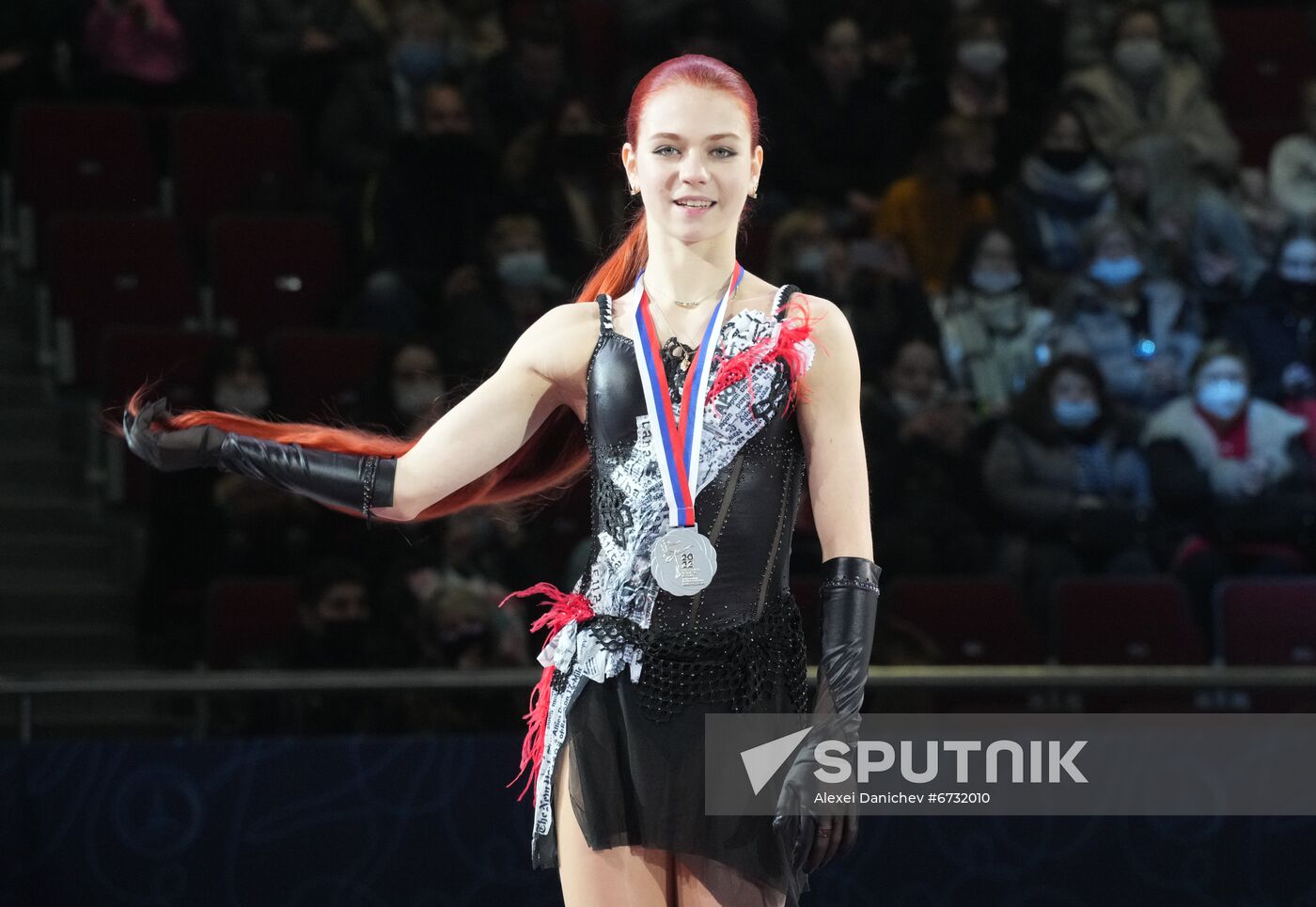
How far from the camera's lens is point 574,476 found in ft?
10.2

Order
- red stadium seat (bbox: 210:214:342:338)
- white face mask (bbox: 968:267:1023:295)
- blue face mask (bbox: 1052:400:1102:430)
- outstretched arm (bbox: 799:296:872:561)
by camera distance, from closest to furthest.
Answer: outstretched arm (bbox: 799:296:872:561) → blue face mask (bbox: 1052:400:1102:430) → red stadium seat (bbox: 210:214:342:338) → white face mask (bbox: 968:267:1023:295)

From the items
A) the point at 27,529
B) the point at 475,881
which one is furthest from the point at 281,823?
the point at 27,529

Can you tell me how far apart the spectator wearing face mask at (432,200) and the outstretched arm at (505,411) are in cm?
432

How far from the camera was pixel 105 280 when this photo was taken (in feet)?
22.8

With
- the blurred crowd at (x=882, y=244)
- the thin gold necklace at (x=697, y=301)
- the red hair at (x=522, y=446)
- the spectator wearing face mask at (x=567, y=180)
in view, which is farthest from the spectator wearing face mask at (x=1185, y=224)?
the thin gold necklace at (x=697, y=301)

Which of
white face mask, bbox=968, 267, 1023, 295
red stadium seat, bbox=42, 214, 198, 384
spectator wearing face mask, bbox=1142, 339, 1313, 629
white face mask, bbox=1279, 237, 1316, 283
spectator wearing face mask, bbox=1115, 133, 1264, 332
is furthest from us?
spectator wearing face mask, bbox=1115, 133, 1264, 332

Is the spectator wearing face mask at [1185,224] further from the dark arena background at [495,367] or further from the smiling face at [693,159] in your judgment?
the smiling face at [693,159]

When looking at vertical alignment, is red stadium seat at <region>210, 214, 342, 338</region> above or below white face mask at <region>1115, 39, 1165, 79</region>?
below

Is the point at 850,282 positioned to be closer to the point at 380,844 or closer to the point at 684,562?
the point at 380,844

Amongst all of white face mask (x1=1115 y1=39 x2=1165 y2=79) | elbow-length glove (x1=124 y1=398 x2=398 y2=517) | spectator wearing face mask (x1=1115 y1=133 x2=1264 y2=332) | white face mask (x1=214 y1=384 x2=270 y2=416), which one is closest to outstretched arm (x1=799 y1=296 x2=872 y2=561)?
elbow-length glove (x1=124 y1=398 x2=398 y2=517)

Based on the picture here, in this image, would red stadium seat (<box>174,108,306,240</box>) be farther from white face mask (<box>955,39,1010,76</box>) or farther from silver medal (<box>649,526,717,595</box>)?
silver medal (<box>649,526,717,595</box>)

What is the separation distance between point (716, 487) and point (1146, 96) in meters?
6.34

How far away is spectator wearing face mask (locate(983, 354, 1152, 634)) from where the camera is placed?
21.1ft

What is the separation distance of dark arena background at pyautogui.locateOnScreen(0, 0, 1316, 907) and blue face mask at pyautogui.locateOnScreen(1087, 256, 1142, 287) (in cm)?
1
